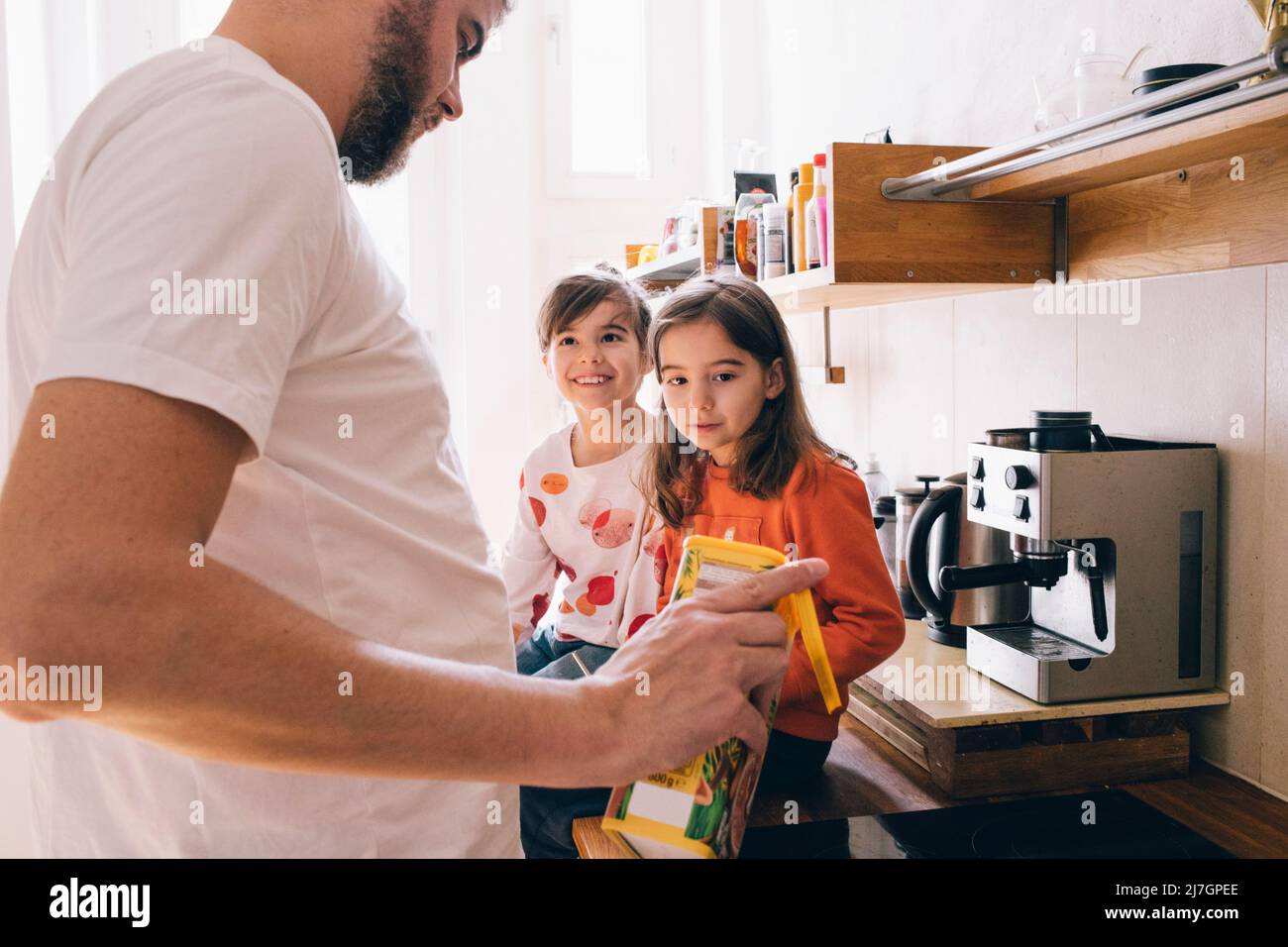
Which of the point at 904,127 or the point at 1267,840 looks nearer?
the point at 1267,840

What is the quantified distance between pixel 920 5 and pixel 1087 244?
30.5 inches

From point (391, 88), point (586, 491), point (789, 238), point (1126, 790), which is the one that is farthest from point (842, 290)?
point (391, 88)

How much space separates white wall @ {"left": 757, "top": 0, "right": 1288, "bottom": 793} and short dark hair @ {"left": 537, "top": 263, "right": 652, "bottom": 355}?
1.77ft

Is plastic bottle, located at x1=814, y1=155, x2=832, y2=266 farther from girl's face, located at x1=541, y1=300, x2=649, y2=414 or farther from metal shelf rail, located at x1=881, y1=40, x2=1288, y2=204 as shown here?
girl's face, located at x1=541, y1=300, x2=649, y2=414

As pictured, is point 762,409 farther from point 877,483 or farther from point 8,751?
point 8,751

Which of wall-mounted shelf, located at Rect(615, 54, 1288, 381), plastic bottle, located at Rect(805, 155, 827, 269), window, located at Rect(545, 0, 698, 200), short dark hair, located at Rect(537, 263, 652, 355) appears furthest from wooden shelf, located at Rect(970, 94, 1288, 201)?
window, located at Rect(545, 0, 698, 200)

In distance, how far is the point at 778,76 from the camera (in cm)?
284

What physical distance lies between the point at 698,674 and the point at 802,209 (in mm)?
1179

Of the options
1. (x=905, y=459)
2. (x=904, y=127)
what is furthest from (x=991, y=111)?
(x=905, y=459)

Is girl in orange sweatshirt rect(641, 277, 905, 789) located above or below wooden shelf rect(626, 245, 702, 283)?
below

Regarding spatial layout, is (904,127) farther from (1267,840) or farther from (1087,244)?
(1267,840)

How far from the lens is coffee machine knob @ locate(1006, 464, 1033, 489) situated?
117cm

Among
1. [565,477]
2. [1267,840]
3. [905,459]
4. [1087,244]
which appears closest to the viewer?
[1267,840]

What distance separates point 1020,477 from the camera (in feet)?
3.85
